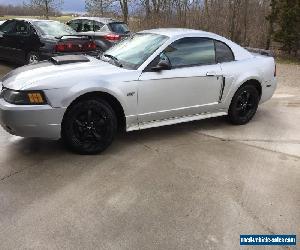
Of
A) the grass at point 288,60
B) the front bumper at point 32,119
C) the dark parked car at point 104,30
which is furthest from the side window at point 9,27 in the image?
the grass at point 288,60

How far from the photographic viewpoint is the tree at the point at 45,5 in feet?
94.0

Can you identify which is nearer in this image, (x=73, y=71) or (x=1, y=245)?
(x=1, y=245)

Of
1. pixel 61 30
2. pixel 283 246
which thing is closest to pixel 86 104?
pixel 283 246

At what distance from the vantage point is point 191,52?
18.6 ft

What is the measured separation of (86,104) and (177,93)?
134 cm

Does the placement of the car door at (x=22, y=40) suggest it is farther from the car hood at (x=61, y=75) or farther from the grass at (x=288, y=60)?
the grass at (x=288, y=60)

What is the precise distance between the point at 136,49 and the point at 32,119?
6.21ft

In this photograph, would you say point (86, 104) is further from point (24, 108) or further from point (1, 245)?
point (1, 245)

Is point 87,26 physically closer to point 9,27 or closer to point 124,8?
point 9,27

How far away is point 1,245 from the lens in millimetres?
3170

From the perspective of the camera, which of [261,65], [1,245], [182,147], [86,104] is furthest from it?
[261,65]

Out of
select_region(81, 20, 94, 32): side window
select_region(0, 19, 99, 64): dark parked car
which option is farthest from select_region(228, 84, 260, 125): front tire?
select_region(81, 20, 94, 32): side window

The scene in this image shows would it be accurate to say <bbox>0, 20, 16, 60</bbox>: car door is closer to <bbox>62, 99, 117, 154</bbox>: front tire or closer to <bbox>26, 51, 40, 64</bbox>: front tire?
<bbox>26, 51, 40, 64</bbox>: front tire

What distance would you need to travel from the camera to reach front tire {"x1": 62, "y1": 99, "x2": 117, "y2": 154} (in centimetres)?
471
